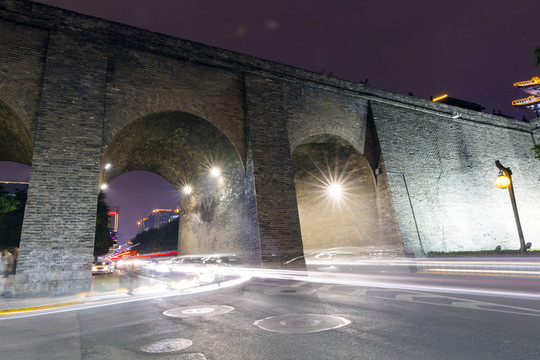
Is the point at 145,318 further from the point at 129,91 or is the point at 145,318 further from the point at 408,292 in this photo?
the point at 129,91

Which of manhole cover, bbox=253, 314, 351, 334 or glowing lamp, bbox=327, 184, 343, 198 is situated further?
glowing lamp, bbox=327, 184, 343, 198

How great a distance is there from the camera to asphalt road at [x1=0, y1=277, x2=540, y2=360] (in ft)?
9.47

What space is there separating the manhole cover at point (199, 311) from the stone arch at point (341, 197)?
32.5ft

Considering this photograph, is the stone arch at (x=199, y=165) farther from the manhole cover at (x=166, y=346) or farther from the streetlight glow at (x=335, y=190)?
the manhole cover at (x=166, y=346)

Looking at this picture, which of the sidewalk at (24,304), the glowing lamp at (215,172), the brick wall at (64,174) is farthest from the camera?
the glowing lamp at (215,172)

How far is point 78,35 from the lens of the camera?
10.4 meters

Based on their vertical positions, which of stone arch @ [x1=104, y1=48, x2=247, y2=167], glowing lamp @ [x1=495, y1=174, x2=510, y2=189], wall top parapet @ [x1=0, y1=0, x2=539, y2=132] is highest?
wall top parapet @ [x1=0, y1=0, x2=539, y2=132]

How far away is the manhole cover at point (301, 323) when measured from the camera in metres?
3.65

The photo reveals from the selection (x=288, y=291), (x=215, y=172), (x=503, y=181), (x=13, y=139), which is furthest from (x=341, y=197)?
(x=13, y=139)

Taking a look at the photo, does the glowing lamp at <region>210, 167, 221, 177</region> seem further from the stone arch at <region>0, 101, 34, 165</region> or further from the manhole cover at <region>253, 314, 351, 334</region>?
the manhole cover at <region>253, 314, 351, 334</region>

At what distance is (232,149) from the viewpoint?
12.6m

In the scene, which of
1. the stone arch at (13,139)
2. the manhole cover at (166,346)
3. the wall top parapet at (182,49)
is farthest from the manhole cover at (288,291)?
the wall top parapet at (182,49)

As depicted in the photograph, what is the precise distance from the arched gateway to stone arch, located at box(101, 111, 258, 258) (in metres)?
0.08

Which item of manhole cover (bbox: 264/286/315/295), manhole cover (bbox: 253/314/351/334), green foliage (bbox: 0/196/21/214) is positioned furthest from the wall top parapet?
manhole cover (bbox: 253/314/351/334)
